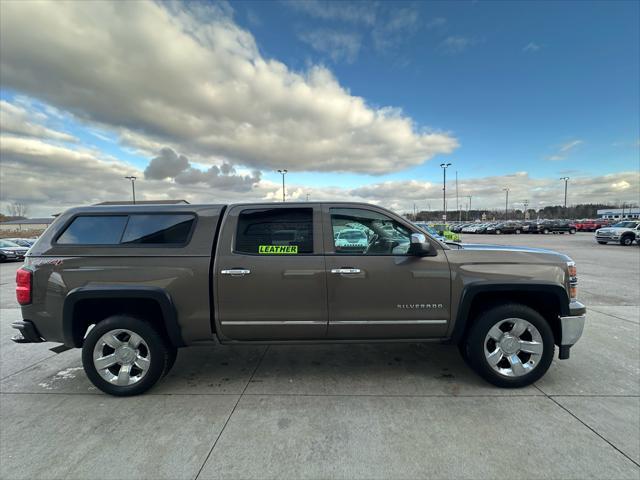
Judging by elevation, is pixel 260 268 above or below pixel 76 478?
above

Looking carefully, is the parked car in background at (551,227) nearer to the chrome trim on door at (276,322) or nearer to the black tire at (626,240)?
the black tire at (626,240)

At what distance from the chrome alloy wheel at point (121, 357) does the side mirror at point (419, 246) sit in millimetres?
2729

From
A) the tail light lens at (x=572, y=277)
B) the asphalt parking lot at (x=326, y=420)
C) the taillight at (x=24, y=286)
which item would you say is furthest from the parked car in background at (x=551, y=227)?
the taillight at (x=24, y=286)

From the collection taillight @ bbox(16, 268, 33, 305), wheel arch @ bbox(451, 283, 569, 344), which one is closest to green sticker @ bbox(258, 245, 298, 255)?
wheel arch @ bbox(451, 283, 569, 344)

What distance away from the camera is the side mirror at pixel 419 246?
9.86 feet

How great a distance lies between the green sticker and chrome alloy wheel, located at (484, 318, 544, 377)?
2096 mm

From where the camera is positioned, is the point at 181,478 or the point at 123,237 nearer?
the point at 181,478

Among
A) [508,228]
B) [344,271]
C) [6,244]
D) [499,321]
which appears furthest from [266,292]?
[508,228]


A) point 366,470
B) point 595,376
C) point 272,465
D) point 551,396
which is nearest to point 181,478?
point 272,465

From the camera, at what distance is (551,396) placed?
299cm

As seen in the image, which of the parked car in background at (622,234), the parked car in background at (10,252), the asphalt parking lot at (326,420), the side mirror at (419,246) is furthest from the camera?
the parked car in background at (622,234)

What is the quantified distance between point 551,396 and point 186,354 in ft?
13.3

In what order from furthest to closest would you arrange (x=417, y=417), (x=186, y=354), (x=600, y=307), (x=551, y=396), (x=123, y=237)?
1. (x=600, y=307)
2. (x=186, y=354)
3. (x=123, y=237)
4. (x=551, y=396)
5. (x=417, y=417)

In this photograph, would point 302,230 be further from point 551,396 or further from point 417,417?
point 551,396
